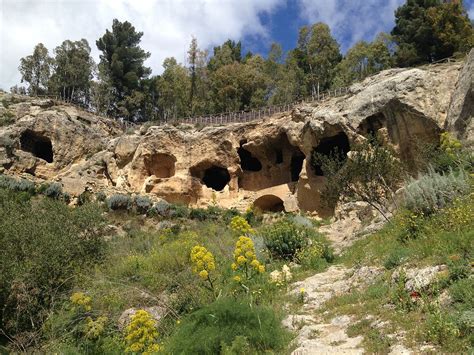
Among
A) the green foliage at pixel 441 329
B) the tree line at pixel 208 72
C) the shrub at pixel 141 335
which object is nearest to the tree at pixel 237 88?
the tree line at pixel 208 72

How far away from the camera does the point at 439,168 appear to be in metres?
13.4

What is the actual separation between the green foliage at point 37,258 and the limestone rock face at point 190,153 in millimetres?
12355

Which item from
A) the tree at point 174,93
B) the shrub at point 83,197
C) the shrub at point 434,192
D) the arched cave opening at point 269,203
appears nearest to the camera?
the shrub at point 434,192

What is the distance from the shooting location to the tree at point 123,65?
136 ft

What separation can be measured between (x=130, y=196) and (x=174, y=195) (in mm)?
3134

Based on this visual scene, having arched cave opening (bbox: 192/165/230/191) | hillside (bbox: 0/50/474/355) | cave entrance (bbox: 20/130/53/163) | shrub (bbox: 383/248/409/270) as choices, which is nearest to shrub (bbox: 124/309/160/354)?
hillside (bbox: 0/50/474/355)

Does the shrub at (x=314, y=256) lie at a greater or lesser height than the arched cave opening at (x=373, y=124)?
lesser

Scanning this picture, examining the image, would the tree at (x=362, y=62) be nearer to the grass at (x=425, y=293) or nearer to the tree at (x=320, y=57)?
the tree at (x=320, y=57)

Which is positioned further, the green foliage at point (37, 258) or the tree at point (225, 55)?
the tree at point (225, 55)

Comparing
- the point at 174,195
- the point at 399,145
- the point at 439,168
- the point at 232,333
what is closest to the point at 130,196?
the point at 174,195

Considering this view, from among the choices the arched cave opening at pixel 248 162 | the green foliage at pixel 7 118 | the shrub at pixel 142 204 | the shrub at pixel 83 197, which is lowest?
the shrub at pixel 142 204

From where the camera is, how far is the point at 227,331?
5.86 m

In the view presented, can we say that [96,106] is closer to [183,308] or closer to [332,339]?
[183,308]

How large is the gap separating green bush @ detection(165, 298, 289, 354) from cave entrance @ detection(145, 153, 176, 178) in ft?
75.8
